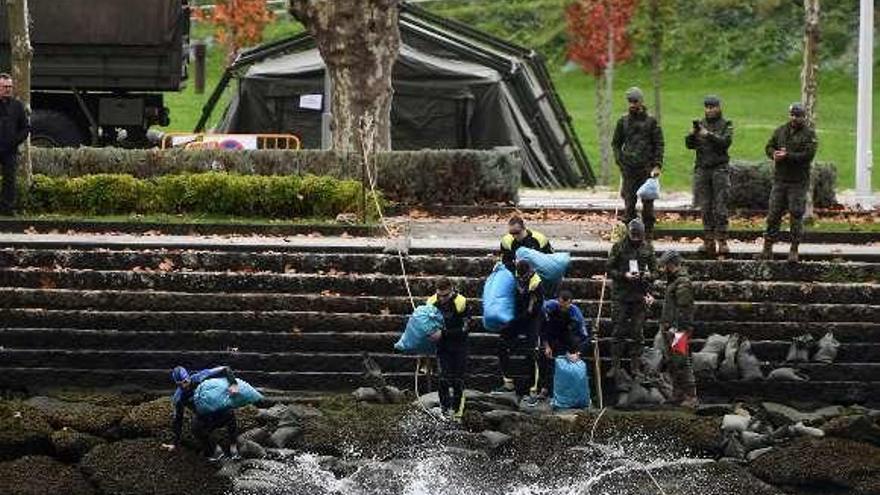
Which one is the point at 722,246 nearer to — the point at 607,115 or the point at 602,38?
the point at 607,115

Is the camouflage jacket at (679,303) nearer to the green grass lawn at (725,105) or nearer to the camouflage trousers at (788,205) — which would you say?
the camouflage trousers at (788,205)

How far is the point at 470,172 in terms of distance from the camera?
28.5m

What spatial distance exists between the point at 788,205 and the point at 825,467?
471cm

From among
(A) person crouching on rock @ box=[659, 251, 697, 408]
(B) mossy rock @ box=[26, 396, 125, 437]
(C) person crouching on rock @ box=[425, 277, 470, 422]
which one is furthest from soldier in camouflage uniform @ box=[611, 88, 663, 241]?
(B) mossy rock @ box=[26, 396, 125, 437]

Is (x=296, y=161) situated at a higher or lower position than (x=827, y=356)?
higher

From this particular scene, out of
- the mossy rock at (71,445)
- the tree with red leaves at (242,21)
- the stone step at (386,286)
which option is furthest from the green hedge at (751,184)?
the tree with red leaves at (242,21)

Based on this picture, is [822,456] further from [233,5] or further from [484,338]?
[233,5]

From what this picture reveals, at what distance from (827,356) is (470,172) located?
765 centimetres

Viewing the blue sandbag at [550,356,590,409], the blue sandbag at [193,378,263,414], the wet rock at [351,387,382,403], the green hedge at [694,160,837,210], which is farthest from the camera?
the green hedge at [694,160,837,210]

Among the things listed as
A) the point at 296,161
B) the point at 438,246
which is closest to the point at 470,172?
the point at 296,161

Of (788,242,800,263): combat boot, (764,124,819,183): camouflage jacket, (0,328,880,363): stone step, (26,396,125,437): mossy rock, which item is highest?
(764,124,819,183): camouflage jacket

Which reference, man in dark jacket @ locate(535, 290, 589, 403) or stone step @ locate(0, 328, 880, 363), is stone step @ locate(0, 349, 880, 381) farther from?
man in dark jacket @ locate(535, 290, 589, 403)

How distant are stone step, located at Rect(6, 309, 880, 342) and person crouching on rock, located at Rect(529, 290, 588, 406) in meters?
1.31

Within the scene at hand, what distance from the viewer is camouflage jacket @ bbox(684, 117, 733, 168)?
23.3m
